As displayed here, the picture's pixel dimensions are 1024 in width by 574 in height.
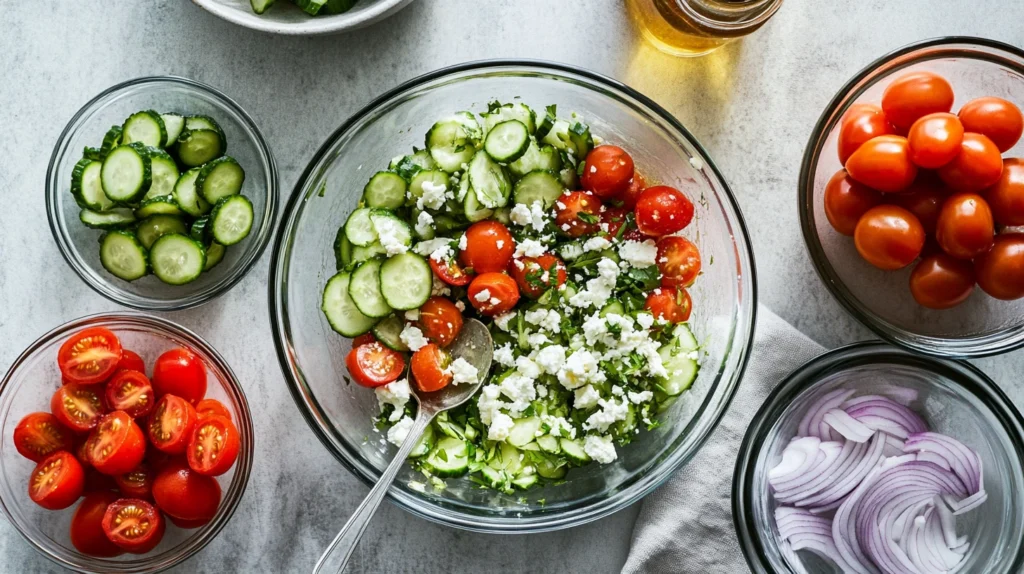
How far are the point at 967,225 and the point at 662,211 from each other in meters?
Result: 0.77

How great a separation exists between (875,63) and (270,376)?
77.0 inches

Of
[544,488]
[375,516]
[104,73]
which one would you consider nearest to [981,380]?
[544,488]

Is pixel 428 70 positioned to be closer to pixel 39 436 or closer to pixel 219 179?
pixel 219 179

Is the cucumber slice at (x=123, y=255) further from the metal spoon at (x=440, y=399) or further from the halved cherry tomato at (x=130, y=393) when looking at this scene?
the metal spoon at (x=440, y=399)

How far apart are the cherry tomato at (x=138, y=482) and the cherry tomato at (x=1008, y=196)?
246cm

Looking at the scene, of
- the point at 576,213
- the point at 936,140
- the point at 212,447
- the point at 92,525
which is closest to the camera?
the point at 936,140

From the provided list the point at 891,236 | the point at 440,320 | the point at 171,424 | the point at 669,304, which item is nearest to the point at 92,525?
the point at 171,424

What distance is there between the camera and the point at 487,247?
6.80 ft

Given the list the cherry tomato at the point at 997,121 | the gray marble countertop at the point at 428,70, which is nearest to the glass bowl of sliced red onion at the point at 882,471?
the gray marble countertop at the point at 428,70

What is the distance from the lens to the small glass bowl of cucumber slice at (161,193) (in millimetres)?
2264

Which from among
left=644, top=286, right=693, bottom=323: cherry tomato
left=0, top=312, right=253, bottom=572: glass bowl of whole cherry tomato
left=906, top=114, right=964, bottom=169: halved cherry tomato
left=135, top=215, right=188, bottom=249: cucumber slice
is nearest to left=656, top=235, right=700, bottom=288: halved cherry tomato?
left=644, top=286, right=693, bottom=323: cherry tomato

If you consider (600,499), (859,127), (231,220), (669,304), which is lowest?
(600,499)

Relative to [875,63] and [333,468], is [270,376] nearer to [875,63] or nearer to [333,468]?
[333,468]

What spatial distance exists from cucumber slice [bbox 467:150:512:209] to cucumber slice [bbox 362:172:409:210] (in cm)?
20
